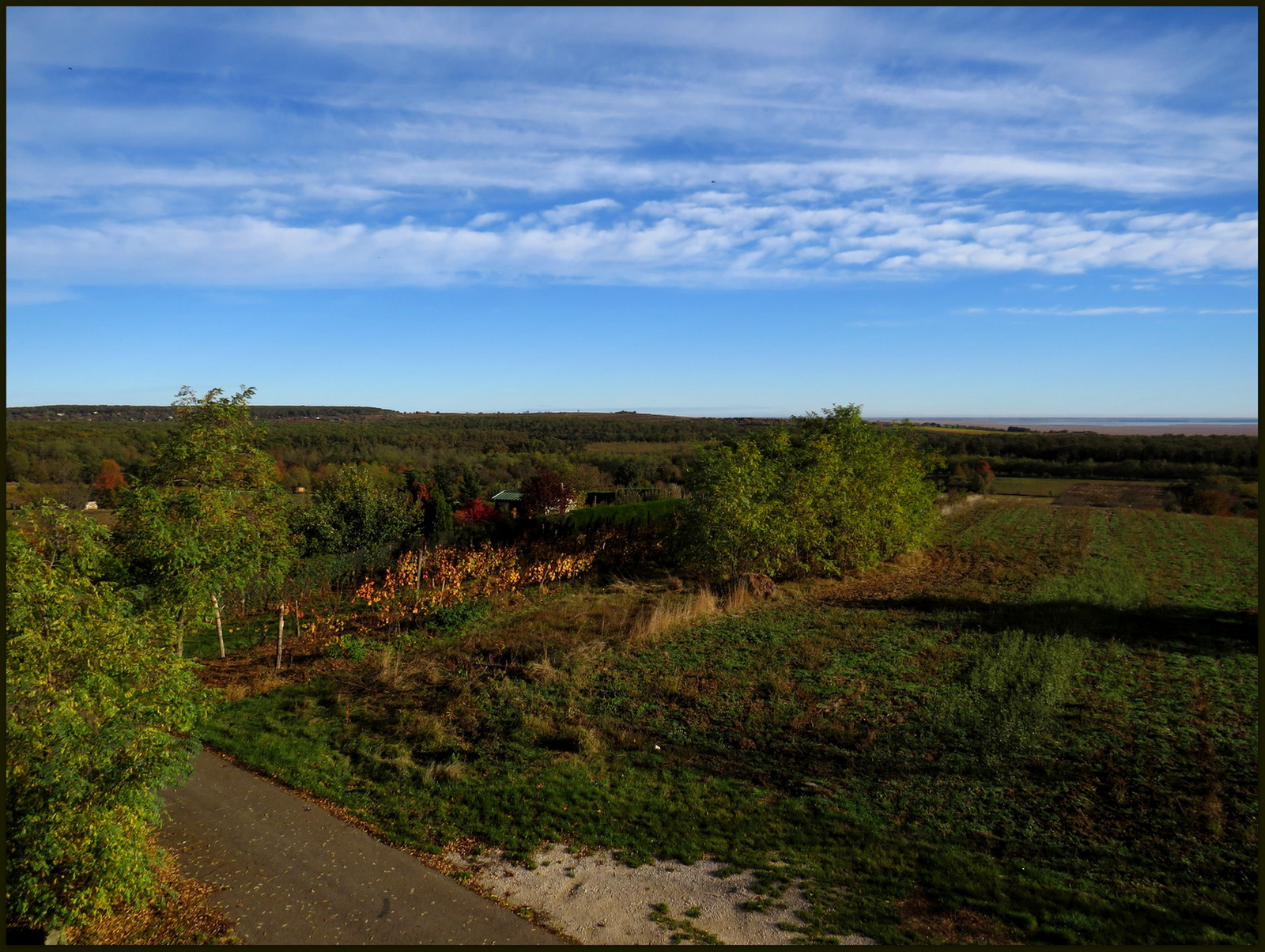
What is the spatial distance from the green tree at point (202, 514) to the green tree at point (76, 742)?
16.4ft

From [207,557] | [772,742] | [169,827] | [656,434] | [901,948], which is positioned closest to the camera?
[901,948]

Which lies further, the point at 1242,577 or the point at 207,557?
Answer: the point at 1242,577

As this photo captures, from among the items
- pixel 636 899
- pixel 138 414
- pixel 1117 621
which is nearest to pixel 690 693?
pixel 636 899

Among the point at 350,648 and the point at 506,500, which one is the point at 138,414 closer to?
the point at 506,500

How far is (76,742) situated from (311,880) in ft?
8.62

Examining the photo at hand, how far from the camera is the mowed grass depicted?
620 cm

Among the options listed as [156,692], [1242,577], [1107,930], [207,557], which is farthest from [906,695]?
[1242,577]

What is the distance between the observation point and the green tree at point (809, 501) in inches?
728

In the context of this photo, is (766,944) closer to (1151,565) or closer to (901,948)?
(901,948)

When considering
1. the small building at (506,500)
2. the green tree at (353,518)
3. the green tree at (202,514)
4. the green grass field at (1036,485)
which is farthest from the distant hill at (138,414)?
the green grass field at (1036,485)

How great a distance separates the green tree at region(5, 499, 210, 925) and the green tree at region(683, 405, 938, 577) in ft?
47.1

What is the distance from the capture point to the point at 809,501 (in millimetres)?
19750

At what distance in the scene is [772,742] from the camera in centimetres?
929

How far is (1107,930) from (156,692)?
8196 millimetres
